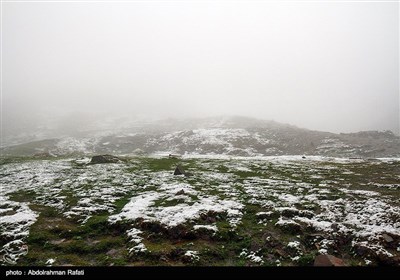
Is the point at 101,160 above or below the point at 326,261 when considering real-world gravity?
below

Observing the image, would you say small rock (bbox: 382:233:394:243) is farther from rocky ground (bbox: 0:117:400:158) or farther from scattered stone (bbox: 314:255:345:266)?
rocky ground (bbox: 0:117:400:158)

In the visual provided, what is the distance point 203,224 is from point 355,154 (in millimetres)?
81914

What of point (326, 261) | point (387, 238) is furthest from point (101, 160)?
point (387, 238)

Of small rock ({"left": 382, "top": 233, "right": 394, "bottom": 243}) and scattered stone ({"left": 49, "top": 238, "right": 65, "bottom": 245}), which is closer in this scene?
small rock ({"left": 382, "top": 233, "right": 394, "bottom": 243})

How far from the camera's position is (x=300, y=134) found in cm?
11888

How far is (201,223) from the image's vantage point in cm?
1886

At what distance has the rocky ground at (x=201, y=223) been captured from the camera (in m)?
14.9

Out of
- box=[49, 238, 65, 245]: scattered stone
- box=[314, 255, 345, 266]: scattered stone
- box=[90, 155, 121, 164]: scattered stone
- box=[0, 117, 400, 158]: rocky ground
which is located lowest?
box=[0, 117, 400, 158]: rocky ground

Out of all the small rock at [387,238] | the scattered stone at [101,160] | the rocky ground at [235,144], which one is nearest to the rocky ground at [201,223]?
the small rock at [387,238]

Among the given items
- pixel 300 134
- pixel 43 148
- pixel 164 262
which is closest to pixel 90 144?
pixel 43 148

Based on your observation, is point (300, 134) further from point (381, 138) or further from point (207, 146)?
point (207, 146)

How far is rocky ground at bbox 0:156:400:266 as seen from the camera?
48.9 ft

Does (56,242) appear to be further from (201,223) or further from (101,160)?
(101,160)

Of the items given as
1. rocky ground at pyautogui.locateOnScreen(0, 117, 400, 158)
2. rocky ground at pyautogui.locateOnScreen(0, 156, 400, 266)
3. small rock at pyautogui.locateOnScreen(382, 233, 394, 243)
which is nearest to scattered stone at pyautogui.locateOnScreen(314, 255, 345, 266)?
rocky ground at pyautogui.locateOnScreen(0, 156, 400, 266)
